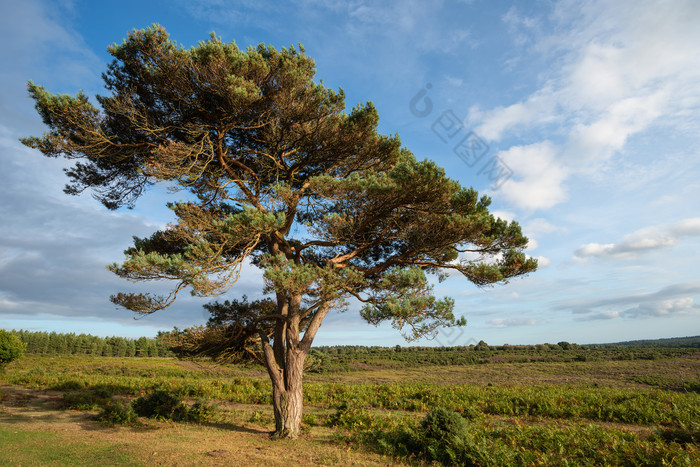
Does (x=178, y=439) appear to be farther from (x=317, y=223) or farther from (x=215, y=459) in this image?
(x=317, y=223)

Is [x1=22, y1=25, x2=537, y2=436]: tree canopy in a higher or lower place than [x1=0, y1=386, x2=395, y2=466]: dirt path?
higher

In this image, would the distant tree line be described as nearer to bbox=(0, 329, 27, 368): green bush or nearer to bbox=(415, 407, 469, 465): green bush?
bbox=(0, 329, 27, 368): green bush

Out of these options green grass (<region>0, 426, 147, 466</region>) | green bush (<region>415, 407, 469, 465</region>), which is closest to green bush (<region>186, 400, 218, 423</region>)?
green grass (<region>0, 426, 147, 466</region>)

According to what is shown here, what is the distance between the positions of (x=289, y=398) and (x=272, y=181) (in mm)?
6756

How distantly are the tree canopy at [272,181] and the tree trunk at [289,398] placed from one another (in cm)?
4

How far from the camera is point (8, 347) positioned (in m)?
27.0

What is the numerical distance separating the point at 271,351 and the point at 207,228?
13.5ft

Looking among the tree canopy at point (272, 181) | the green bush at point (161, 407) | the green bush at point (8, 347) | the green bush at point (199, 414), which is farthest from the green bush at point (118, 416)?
the green bush at point (8, 347)

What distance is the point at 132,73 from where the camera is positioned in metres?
9.24

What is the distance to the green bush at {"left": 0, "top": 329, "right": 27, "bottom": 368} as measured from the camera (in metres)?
26.8

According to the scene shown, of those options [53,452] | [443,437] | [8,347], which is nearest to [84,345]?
[8,347]

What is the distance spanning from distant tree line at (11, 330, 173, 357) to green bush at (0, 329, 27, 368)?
34182 millimetres

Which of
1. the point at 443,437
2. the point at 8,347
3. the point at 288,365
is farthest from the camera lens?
the point at 8,347

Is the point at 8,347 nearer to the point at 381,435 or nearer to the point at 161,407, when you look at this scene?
the point at 161,407
